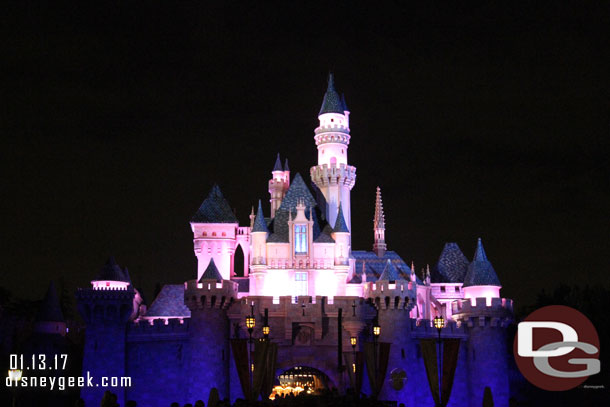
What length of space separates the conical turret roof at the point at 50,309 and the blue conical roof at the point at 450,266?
2785cm

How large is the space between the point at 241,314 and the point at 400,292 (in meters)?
10.1

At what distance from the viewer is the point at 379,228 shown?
227 ft

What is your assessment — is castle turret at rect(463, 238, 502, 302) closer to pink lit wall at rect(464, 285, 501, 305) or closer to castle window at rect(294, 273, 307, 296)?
pink lit wall at rect(464, 285, 501, 305)

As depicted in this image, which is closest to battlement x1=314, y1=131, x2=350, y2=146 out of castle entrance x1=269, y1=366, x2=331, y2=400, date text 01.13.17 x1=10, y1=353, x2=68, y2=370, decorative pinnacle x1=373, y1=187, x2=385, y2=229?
decorative pinnacle x1=373, y1=187, x2=385, y2=229

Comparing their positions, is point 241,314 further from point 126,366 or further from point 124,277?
point 124,277

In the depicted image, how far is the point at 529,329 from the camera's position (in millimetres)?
60625

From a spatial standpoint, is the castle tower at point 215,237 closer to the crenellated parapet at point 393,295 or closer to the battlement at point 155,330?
the battlement at point 155,330

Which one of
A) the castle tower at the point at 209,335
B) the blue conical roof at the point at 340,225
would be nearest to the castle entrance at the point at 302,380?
the castle tower at the point at 209,335

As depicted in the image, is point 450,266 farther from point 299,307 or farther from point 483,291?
point 299,307

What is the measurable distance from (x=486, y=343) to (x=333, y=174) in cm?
1706

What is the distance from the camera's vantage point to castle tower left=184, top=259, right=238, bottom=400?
5306 cm

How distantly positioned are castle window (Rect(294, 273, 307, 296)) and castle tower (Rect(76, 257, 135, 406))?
12114 millimetres

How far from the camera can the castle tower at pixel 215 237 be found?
6438 cm

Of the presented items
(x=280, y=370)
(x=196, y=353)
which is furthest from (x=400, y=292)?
(x=196, y=353)
